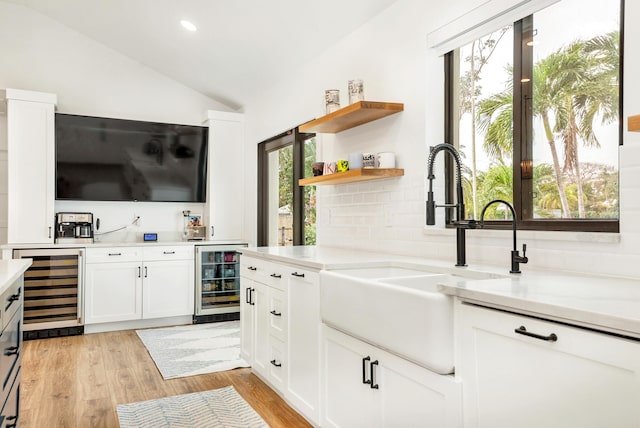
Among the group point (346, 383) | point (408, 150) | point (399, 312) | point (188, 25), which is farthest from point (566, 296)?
point (188, 25)

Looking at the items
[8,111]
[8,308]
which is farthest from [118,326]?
[8,308]

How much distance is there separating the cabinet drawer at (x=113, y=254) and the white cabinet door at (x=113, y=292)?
0.13 feet

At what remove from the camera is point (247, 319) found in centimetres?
350

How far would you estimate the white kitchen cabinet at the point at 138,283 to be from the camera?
487cm

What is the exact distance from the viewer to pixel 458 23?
261 cm

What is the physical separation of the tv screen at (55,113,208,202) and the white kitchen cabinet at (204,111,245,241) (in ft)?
0.46

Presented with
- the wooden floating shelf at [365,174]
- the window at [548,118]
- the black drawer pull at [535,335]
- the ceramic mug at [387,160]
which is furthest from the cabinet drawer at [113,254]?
the black drawer pull at [535,335]

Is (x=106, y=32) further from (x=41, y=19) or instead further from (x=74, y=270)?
(x=74, y=270)

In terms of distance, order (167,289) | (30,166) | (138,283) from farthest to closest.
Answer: (167,289)
(138,283)
(30,166)

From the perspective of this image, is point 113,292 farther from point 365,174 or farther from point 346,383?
point 346,383

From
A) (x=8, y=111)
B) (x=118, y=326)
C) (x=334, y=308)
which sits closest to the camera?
(x=334, y=308)

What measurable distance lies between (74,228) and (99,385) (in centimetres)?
232

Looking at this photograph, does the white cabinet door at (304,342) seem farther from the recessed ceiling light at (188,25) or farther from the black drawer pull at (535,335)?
the recessed ceiling light at (188,25)

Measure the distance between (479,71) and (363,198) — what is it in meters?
1.16
